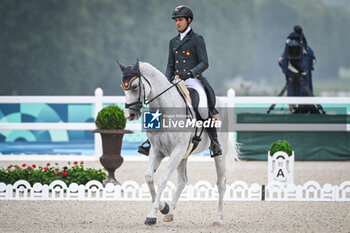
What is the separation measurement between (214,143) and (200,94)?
61 cm

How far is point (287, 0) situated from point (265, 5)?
235 cm

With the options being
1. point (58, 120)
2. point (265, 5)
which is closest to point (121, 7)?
point (265, 5)

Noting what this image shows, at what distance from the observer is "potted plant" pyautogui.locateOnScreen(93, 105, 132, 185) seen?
8.78m

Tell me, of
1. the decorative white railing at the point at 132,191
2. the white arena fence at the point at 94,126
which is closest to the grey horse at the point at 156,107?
the decorative white railing at the point at 132,191

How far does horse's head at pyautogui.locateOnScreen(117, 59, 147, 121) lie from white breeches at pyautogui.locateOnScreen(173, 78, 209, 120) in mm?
853

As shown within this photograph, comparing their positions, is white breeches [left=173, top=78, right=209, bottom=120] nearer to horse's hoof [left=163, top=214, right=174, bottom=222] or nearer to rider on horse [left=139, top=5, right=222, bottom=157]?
rider on horse [left=139, top=5, right=222, bottom=157]

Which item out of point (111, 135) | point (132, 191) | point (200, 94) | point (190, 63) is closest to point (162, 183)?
point (200, 94)

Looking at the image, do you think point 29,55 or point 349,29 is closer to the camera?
point 29,55

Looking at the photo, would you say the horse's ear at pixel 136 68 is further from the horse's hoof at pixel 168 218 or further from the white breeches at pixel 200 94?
the horse's hoof at pixel 168 218

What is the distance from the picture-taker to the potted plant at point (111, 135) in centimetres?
878

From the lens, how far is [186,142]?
6.00m

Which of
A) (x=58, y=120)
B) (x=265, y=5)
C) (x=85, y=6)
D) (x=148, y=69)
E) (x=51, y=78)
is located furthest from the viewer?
(x=265, y=5)

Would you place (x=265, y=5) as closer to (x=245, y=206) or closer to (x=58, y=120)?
(x=58, y=120)

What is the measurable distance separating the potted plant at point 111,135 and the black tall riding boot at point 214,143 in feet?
8.64
